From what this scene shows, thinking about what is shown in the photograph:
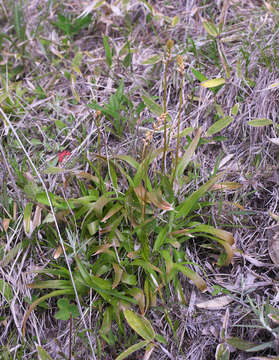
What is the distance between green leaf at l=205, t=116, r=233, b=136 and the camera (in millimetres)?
2234

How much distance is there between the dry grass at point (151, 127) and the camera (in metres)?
1.90

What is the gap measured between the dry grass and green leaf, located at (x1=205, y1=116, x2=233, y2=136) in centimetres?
11

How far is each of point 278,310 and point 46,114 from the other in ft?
5.94

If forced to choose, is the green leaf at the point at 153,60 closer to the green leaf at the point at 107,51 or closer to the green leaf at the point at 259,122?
the green leaf at the point at 107,51

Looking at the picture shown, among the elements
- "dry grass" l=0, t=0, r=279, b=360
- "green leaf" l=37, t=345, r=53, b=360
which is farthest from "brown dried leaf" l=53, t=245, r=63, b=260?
"green leaf" l=37, t=345, r=53, b=360

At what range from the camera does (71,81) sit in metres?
2.66

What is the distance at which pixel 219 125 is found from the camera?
2.25 m

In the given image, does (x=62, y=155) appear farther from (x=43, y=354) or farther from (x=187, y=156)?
(x=43, y=354)

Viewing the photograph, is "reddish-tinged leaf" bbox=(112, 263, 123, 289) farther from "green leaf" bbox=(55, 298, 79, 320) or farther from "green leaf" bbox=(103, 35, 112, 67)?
"green leaf" bbox=(103, 35, 112, 67)

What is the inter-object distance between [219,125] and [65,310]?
1321 mm

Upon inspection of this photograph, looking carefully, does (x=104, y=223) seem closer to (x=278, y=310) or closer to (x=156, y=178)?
(x=156, y=178)

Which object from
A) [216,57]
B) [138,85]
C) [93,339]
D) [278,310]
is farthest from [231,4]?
[93,339]

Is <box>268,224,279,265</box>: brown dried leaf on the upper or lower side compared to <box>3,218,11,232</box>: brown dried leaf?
lower

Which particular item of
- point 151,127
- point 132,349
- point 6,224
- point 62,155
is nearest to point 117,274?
point 132,349
